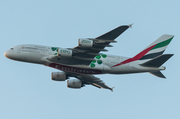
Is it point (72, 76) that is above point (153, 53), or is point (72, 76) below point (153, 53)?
below

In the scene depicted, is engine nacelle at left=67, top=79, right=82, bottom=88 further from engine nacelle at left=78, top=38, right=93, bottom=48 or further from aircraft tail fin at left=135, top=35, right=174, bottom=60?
engine nacelle at left=78, top=38, right=93, bottom=48

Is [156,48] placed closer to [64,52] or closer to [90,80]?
[90,80]

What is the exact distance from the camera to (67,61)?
5216 cm

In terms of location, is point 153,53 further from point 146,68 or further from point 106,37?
point 106,37

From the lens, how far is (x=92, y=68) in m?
53.2

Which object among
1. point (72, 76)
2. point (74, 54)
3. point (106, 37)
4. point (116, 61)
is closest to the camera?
point (106, 37)

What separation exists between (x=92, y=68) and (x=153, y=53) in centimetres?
1122

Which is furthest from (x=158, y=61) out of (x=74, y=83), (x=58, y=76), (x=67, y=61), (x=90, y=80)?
(x=58, y=76)

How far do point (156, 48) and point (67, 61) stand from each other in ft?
52.0

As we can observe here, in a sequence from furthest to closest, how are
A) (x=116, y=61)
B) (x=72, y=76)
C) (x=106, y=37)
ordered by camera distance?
(x=72, y=76)
(x=116, y=61)
(x=106, y=37)

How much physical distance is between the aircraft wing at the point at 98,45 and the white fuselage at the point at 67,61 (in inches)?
→ 92.6

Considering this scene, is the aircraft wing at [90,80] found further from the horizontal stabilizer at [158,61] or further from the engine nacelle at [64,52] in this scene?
the horizontal stabilizer at [158,61]

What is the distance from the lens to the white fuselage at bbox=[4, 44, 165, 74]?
174ft

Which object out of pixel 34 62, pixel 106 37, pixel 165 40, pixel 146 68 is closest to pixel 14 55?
pixel 34 62
